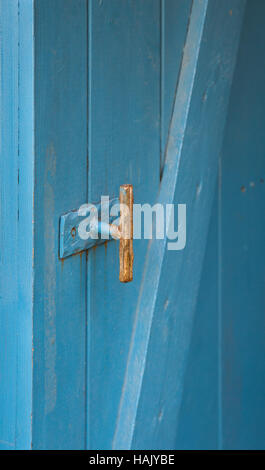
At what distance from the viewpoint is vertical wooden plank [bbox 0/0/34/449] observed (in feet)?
2.78

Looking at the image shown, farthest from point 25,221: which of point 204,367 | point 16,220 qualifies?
point 204,367

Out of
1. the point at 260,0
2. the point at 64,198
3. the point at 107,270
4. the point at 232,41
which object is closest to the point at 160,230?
the point at 107,270

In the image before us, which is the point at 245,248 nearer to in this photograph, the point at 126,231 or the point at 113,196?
the point at 113,196

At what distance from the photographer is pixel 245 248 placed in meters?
1.50

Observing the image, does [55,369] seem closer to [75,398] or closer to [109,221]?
[75,398]

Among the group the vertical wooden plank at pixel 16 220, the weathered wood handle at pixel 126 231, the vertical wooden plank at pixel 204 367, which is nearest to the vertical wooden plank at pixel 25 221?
the vertical wooden plank at pixel 16 220

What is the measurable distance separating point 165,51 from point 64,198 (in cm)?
40

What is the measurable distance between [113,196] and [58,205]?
15 centimetres

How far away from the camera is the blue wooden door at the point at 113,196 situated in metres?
0.86

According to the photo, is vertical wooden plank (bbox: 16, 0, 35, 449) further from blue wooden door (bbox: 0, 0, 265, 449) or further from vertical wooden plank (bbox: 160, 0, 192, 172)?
vertical wooden plank (bbox: 160, 0, 192, 172)

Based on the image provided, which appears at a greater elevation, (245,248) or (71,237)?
(245,248)

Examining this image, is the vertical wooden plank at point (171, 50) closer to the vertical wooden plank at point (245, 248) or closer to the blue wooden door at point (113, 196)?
the blue wooden door at point (113, 196)

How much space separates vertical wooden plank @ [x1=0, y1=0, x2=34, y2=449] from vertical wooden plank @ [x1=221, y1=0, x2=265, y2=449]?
0.68 meters

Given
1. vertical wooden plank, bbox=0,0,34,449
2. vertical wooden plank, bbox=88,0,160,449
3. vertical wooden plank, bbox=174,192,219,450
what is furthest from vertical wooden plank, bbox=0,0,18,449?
vertical wooden plank, bbox=174,192,219,450
